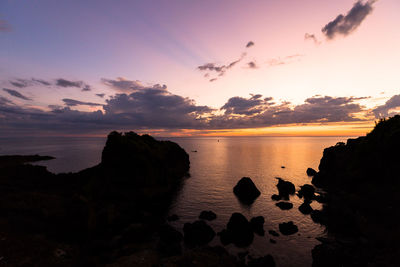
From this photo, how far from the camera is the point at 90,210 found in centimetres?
2606

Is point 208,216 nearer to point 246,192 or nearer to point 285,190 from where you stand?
point 246,192

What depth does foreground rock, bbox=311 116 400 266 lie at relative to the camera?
755 inches

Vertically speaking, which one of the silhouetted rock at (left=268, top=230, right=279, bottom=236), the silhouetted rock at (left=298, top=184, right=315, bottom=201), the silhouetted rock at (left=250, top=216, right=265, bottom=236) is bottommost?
the silhouetted rock at (left=298, top=184, right=315, bottom=201)

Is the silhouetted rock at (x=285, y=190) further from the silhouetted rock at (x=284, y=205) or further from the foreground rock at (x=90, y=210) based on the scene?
the foreground rock at (x=90, y=210)

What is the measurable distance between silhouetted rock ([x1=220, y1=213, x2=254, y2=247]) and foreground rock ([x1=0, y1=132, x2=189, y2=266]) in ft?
23.4

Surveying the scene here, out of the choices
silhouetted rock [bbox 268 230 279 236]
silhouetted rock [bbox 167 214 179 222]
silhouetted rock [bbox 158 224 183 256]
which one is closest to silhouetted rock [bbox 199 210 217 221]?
silhouetted rock [bbox 167 214 179 222]

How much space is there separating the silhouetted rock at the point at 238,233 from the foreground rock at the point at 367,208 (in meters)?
7.84

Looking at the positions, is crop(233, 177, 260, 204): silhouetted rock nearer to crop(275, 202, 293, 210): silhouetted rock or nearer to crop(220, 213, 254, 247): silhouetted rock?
crop(275, 202, 293, 210): silhouetted rock

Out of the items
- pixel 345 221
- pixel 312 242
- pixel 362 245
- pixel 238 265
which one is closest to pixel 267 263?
pixel 238 265

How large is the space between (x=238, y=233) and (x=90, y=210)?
21865 millimetres

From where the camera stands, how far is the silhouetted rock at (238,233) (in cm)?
2431

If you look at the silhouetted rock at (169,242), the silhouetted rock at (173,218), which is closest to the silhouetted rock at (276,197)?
the silhouetted rock at (173,218)

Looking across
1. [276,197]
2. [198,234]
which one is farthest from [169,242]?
[276,197]

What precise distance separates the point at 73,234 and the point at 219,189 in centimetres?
3511
